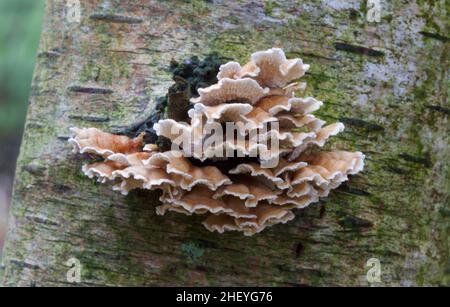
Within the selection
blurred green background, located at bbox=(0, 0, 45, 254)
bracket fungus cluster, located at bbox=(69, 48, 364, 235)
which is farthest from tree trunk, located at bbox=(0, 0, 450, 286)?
blurred green background, located at bbox=(0, 0, 45, 254)

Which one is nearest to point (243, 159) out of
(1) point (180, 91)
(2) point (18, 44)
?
(1) point (180, 91)

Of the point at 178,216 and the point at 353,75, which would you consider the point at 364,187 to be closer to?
the point at 353,75

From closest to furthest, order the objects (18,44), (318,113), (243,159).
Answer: (243,159) < (318,113) < (18,44)

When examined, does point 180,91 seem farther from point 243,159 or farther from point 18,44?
point 18,44

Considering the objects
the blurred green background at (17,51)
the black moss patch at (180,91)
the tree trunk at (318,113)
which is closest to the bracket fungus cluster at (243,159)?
the black moss patch at (180,91)

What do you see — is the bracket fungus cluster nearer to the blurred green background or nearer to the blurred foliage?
the blurred green background
